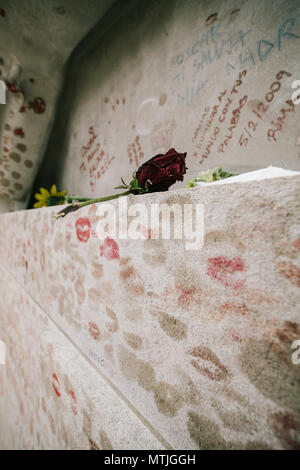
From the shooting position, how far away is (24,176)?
2996 millimetres

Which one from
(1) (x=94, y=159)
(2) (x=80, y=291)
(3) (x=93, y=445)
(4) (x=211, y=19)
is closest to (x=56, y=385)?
(3) (x=93, y=445)

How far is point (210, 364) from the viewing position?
396 millimetres

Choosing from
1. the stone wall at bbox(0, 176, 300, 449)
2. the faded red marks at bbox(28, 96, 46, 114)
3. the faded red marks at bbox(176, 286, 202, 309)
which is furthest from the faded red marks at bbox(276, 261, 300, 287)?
the faded red marks at bbox(28, 96, 46, 114)

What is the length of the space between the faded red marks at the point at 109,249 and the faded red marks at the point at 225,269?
0.30 m

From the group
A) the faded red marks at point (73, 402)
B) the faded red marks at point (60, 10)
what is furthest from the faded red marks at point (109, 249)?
the faded red marks at point (60, 10)

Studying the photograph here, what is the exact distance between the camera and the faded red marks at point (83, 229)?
728 millimetres

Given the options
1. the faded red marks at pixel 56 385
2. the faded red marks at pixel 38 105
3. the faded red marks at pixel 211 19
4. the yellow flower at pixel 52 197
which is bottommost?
the faded red marks at pixel 56 385

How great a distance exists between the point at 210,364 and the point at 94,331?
48 cm

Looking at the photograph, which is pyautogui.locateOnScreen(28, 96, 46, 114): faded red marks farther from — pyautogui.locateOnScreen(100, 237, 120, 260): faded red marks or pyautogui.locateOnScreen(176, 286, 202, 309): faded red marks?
pyautogui.locateOnScreen(176, 286, 202, 309): faded red marks

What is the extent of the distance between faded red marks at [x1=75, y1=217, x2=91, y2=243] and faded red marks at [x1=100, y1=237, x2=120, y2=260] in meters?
0.10

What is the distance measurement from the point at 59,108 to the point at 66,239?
2.59m

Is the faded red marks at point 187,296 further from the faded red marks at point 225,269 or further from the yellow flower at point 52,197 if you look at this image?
the yellow flower at point 52,197

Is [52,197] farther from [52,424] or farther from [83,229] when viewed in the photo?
[52,424]

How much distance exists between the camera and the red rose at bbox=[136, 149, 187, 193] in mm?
518
